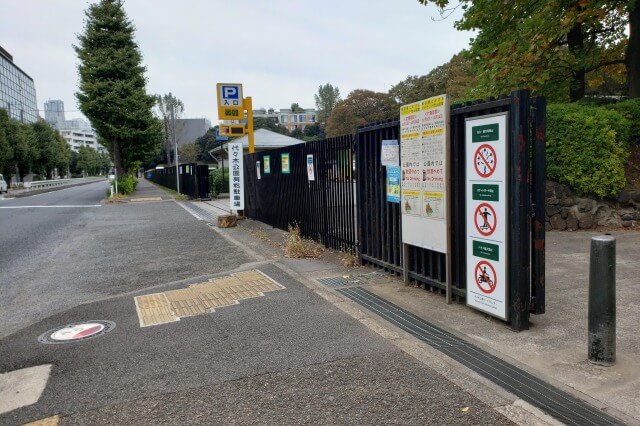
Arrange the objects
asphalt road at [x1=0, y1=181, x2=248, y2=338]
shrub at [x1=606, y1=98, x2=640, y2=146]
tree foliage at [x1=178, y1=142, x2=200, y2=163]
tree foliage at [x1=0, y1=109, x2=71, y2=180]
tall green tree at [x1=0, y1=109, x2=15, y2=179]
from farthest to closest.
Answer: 1. tree foliage at [x1=178, y1=142, x2=200, y2=163]
2. tree foliage at [x1=0, y1=109, x2=71, y2=180]
3. tall green tree at [x1=0, y1=109, x2=15, y2=179]
4. shrub at [x1=606, y1=98, x2=640, y2=146]
5. asphalt road at [x1=0, y1=181, x2=248, y2=338]

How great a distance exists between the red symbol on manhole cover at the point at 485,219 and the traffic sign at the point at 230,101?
10887mm

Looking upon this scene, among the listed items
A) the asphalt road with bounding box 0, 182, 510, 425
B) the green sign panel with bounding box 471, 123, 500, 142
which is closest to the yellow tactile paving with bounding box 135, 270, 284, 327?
the asphalt road with bounding box 0, 182, 510, 425

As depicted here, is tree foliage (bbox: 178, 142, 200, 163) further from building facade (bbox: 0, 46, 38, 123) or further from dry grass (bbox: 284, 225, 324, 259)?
dry grass (bbox: 284, 225, 324, 259)

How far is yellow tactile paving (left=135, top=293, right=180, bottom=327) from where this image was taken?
527cm

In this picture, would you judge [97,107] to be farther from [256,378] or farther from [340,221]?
[256,378]

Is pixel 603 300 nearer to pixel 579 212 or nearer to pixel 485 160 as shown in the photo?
pixel 485 160

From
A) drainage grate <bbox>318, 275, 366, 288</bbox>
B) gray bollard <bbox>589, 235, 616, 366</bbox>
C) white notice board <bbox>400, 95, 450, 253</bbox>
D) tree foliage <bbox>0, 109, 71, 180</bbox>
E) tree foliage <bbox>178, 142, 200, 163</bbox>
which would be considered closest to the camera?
gray bollard <bbox>589, 235, 616, 366</bbox>

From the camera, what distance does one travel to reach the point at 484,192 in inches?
182

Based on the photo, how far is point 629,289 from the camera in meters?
5.61

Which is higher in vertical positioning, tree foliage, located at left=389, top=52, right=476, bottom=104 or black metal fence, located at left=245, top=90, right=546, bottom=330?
tree foliage, located at left=389, top=52, right=476, bottom=104

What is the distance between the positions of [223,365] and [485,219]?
2.76 m

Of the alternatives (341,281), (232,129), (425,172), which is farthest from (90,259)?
(425,172)

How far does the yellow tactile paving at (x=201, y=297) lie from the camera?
5.50 metres

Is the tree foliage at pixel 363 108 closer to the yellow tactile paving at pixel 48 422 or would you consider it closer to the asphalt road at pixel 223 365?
the asphalt road at pixel 223 365
